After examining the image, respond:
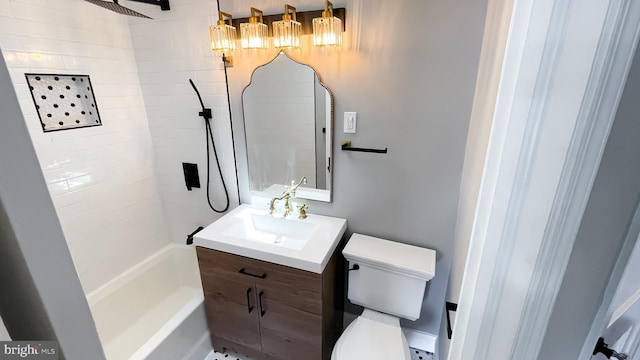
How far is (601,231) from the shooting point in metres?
0.36

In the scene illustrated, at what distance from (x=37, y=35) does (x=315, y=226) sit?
1.83 m

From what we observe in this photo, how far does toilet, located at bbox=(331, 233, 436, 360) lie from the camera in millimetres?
1310

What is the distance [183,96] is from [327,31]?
1.13m

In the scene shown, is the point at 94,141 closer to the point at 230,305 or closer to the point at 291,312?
the point at 230,305

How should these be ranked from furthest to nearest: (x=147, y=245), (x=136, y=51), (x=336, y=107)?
(x=147, y=245) < (x=136, y=51) < (x=336, y=107)

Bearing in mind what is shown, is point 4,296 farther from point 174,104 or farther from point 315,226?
point 174,104

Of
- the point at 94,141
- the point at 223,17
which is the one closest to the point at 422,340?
the point at 223,17

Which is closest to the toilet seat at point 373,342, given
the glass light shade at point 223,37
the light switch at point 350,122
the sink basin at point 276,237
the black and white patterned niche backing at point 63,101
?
the sink basin at point 276,237

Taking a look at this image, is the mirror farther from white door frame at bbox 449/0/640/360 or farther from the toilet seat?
white door frame at bbox 449/0/640/360

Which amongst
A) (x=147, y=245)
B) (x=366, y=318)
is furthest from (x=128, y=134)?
(x=366, y=318)

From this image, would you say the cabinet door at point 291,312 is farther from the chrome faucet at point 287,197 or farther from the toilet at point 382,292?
the chrome faucet at point 287,197

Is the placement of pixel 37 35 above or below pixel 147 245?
above

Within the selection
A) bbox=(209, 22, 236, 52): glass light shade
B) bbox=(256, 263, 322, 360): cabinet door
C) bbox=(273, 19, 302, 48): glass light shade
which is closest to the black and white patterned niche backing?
bbox=(209, 22, 236, 52): glass light shade

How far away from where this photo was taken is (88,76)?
5.33 feet
